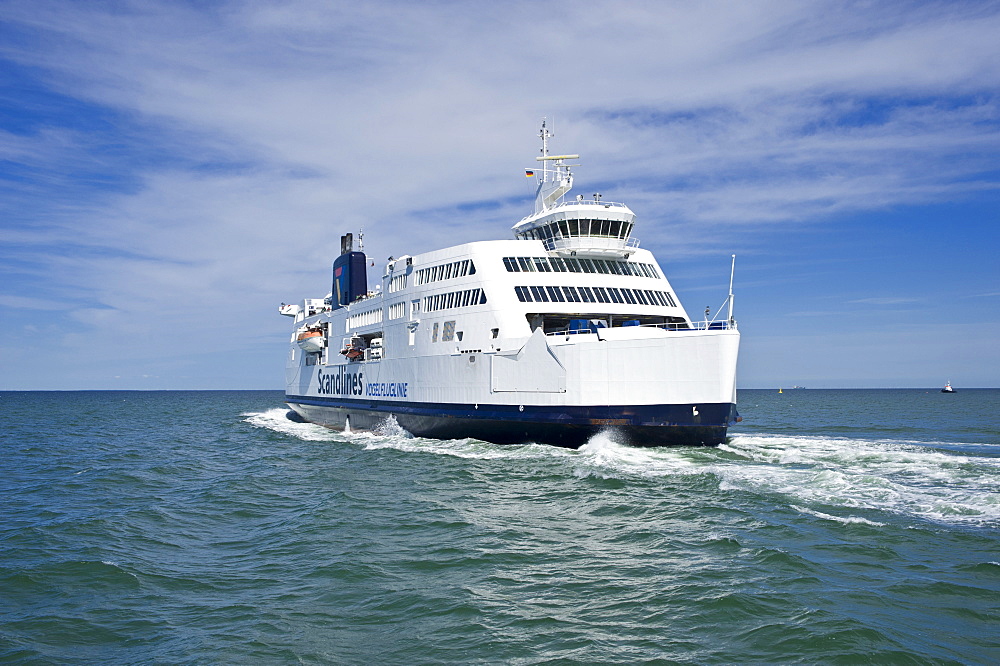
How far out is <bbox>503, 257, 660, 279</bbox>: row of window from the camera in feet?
78.7

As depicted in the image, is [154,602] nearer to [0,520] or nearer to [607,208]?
[0,520]

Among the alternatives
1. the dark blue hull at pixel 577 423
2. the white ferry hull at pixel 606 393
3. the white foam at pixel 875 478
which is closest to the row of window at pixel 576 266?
the white ferry hull at pixel 606 393

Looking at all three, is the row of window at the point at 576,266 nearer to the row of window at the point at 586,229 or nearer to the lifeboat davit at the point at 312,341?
the row of window at the point at 586,229

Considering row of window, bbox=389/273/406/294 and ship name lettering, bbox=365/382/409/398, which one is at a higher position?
row of window, bbox=389/273/406/294

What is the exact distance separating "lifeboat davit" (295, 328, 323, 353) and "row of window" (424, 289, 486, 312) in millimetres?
14564

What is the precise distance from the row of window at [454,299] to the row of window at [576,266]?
1.37 m

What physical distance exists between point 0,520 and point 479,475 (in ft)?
33.3

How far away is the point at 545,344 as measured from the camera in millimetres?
20406

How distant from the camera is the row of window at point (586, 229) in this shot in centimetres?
2456

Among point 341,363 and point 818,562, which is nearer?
point 818,562

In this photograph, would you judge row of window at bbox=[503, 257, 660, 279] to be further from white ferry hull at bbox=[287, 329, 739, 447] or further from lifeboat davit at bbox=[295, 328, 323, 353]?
lifeboat davit at bbox=[295, 328, 323, 353]

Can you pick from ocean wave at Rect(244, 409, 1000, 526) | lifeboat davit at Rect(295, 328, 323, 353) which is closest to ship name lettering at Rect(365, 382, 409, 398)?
ocean wave at Rect(244, 409, 1000, 526)

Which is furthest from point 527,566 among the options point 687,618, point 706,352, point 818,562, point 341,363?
point 341,363

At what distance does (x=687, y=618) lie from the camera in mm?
7859
